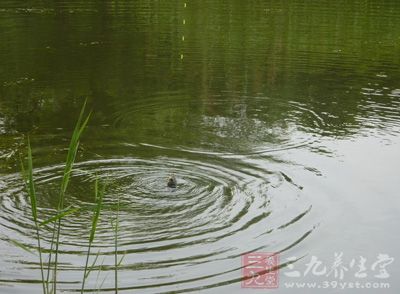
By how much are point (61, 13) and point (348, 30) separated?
12.8 m

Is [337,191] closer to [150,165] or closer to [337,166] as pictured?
[337,166]

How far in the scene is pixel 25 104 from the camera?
556 inches

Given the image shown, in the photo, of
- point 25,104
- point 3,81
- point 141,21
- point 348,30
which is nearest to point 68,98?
point 25,104
